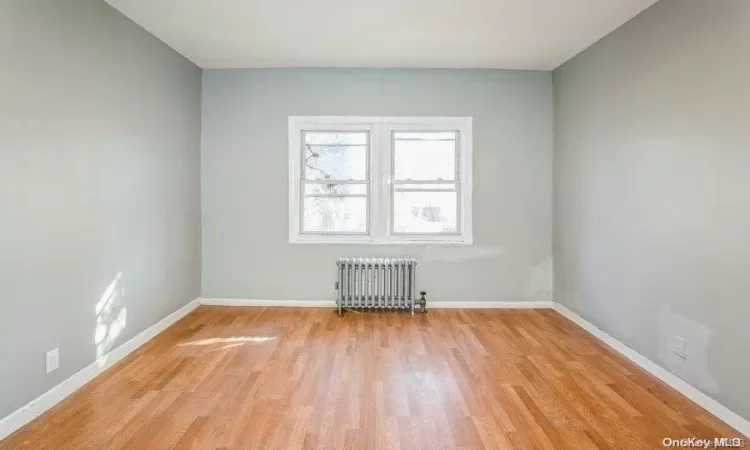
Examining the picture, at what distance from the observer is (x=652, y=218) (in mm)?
3330

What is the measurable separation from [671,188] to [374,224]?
9.50 feet

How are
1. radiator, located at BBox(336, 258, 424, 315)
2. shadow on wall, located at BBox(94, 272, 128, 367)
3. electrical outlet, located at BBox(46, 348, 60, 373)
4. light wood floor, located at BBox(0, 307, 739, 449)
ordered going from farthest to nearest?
1. radiator, located at BBox(336, 258, 424, 315)
2. shadow on wall, located at BBox(94, 272, 128, 367)
3. electrical outlet, located at BBox(46, 348, 60, 373)
4. light wood floor, located at BBox(0, 307, 739, 449)

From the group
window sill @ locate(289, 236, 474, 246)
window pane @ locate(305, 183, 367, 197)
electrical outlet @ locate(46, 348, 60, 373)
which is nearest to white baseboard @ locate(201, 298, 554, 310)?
window sill @ locate(289, 236, 474, 246)

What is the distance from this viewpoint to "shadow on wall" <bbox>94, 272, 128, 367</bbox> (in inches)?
129

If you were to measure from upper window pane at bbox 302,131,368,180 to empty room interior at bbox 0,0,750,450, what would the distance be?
0.03 metres

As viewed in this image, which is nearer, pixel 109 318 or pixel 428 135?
pixel 109 318

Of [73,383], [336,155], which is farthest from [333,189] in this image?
[73,383]

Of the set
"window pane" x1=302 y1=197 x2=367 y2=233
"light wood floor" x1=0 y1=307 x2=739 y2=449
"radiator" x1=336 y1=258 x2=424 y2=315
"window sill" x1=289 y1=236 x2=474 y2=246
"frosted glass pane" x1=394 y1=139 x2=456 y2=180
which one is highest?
"frosted glass pane" x1=394 y1=139 x2=456 y2=180

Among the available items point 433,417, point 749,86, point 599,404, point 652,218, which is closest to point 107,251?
point 433,417

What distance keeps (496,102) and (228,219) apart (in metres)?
3.28

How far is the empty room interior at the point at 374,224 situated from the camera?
2.56 metres

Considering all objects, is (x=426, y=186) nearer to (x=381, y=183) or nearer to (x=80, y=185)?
(x=381, y=183)

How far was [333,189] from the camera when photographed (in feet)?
17.1

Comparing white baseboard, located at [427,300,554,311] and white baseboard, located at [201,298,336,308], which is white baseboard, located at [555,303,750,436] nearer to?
white baseboard, located at [427,300,554,311]
